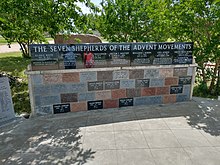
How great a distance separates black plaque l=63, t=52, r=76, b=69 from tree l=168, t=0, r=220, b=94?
3.81 meters

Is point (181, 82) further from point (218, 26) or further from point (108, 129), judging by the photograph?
point (108, 129)

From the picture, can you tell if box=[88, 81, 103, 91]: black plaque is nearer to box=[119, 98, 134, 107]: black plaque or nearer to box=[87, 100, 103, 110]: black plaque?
box=[87, 100, 103, 110]: black plaque

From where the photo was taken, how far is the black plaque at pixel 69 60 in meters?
4.93

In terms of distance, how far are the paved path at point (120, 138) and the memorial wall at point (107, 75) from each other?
0.35m

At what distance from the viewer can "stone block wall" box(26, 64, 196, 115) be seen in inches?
199

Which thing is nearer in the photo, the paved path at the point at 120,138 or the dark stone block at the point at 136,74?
the paved path at the point at 120,138

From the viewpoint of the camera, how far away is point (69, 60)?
496 centimetres

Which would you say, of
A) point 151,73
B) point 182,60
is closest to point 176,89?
point 182,60

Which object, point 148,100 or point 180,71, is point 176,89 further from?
point 148,100

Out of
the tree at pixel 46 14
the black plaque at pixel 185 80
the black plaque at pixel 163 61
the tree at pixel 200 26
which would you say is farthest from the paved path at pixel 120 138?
the tree at pixel 46 14

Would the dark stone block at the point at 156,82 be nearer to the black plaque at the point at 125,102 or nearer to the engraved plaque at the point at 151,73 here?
the engraved plaque at the point at 151,73

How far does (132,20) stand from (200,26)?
254 cm

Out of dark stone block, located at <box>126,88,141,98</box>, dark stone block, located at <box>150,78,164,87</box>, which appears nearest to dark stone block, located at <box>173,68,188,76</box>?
dark stone block, located at <box>150,78,164,87</box>

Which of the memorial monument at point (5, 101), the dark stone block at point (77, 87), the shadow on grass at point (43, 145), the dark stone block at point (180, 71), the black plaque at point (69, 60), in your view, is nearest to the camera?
the shadow on grass at point (43, 145)
